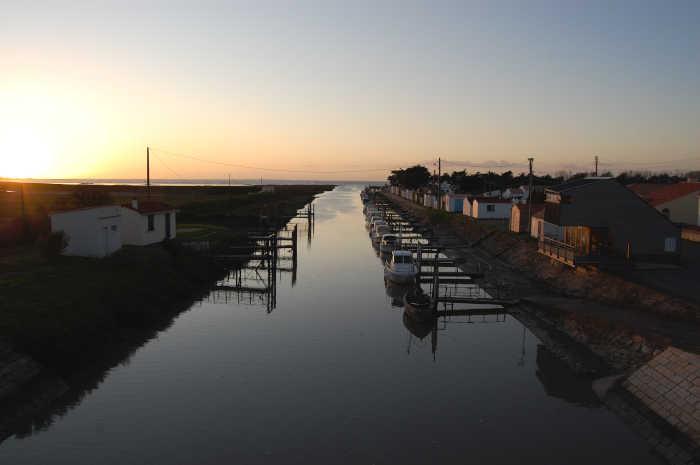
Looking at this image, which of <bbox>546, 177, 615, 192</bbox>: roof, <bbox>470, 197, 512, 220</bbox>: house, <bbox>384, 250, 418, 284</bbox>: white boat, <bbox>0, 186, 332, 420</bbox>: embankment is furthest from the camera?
<bbox>470, 197, 512, 220</bbox>: house

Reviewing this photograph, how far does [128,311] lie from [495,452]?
67.8 ft

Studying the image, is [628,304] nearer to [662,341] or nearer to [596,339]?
[596,339]

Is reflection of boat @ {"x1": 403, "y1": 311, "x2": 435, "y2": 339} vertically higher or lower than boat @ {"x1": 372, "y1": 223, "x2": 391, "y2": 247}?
lower

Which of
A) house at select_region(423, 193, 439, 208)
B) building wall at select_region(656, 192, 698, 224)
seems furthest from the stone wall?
house at select_region(423, 193, 439, 208)

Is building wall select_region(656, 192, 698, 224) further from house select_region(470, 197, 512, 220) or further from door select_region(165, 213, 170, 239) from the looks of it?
door select_region(165, 213, 170, 239)

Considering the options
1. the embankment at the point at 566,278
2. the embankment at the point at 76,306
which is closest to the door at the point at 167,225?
the embankment at the point at 76,306

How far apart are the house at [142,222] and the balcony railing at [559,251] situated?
98.5 ft

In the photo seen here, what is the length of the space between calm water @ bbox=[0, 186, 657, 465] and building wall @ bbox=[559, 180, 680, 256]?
10.5 m

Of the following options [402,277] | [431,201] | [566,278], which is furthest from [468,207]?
[566,278]

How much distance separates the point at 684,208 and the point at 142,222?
181 ft

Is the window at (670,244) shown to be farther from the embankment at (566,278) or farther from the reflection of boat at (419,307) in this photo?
the reflection of boat at (419,307)

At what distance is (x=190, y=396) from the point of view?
19672 mm

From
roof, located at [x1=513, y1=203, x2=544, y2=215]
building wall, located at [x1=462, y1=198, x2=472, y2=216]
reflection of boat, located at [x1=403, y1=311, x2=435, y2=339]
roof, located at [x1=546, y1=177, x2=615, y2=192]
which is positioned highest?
roof, located at [x1=546, y1=177, x2=615, y2=192]

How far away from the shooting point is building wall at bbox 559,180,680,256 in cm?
3384
